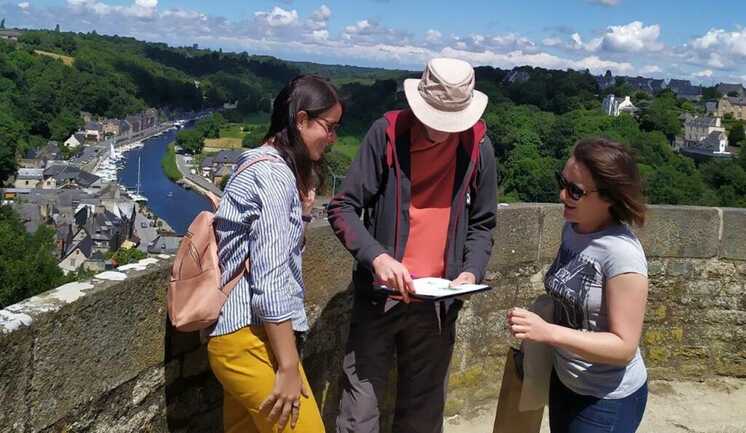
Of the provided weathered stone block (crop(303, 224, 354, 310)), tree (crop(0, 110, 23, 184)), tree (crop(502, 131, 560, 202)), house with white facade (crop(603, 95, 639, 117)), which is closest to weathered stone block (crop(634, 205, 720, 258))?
weathered stone block (crop(303, 224, 354, 310))

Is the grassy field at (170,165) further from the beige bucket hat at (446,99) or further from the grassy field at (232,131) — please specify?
the beige bucket hat at (446,99)

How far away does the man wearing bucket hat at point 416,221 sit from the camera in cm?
228

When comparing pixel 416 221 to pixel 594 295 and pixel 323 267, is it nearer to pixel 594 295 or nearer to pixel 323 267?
pixel 594 295

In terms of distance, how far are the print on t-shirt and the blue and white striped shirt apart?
0.71m

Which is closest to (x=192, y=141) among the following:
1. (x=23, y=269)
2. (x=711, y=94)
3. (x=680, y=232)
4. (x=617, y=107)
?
(x=617, y=107)

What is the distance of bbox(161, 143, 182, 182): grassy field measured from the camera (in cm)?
8838

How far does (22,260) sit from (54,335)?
32.2 m

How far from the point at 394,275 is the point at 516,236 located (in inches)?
68.1

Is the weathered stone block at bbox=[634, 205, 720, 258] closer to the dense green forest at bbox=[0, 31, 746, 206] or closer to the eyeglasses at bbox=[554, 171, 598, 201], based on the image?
the dense green forest at bbox=[0, 31, 746, 206]

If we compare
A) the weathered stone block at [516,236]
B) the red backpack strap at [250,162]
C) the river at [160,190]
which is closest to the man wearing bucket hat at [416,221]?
the red backpack strap at [250,162]

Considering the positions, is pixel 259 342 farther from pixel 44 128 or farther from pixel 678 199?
pixel 44 128

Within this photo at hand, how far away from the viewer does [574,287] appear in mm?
2100

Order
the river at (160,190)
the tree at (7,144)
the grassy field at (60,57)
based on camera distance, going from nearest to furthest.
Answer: the river at (160,190) → the tree at (7,144) → the grassy field at (60,57)

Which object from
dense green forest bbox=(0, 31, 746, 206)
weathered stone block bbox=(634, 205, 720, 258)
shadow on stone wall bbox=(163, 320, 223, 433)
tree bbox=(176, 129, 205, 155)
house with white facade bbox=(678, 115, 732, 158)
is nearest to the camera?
shadow on stone wall bbox=(163, 320, 223, 433)
